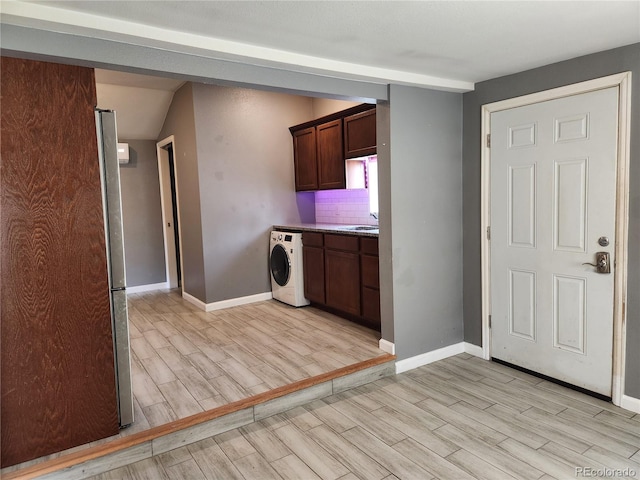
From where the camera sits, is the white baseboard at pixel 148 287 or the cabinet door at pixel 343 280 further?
the white baseboard at pixel 148 287

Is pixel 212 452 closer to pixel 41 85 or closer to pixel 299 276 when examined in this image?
pixel 41 85

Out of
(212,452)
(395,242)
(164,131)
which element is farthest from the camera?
(164,131)

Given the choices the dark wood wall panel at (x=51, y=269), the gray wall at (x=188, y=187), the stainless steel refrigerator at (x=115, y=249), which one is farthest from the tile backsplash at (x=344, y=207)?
the dark wood wall panel at (x=51, y=269)

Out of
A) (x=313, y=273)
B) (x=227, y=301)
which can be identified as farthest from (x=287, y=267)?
(x=227, y=301)

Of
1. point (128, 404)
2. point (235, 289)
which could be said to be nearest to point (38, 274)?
point (128, 404)

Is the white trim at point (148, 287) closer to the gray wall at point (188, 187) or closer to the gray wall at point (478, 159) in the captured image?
the gray wall at point (188, 187)

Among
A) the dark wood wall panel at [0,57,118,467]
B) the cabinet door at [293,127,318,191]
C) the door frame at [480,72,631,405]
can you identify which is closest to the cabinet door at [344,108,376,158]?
the cabinet door at [293,127,318,191]

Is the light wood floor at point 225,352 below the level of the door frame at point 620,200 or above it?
below

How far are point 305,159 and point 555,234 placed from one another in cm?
294

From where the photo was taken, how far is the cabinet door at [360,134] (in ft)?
13.4

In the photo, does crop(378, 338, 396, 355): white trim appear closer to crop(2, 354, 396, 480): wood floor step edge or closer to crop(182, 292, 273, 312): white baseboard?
crop(2, 354, 396, 480): wood floor step edge

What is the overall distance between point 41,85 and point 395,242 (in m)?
2.43

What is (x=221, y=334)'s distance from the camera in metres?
4.07

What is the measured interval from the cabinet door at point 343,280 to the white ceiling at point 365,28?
5.95 ft
